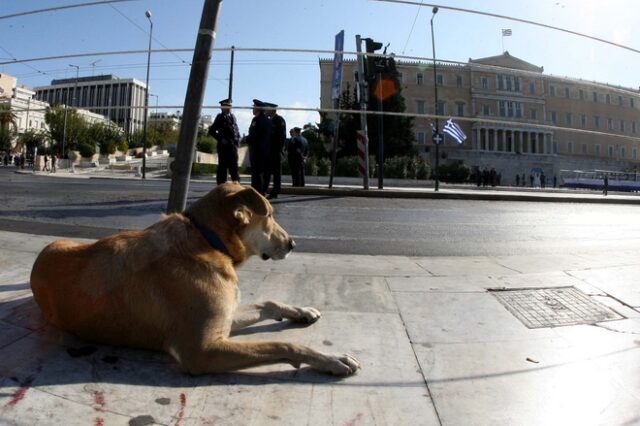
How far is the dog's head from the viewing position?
238 centimetres

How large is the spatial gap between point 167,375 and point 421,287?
2.25 metres

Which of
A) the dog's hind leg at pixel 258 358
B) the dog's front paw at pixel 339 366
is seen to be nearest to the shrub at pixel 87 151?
the dog's hind leg at pixel 258 358

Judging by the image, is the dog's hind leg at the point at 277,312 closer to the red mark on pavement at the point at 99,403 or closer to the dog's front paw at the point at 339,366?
the dog's front paw at the point at 339,366

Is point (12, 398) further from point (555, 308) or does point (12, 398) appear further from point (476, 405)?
point (555, 308)

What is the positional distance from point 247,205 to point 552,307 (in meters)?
2.45

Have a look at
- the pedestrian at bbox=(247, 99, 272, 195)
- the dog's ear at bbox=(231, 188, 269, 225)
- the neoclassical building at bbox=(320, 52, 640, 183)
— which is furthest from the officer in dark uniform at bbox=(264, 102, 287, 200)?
the neoclassical building at bbox=(320, 52, 640, 183)

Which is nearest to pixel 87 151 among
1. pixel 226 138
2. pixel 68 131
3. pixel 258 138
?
pixel 68 131

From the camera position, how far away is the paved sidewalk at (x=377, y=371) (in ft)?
5.74

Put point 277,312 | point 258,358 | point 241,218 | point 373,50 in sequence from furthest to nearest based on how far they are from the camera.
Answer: point 373,50
point 277,312
point 241,218
point 258,358

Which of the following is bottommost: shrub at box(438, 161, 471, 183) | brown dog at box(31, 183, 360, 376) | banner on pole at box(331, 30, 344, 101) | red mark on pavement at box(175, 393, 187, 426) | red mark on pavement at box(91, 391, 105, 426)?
red mark on pavement at box(175, 393, 187, 426)

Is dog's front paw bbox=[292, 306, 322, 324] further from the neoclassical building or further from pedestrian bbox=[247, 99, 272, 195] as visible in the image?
the neoclassical building

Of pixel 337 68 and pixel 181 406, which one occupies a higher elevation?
pixel 337 68

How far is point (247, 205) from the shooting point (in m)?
2.47

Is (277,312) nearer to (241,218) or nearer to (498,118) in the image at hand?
(241,218)
